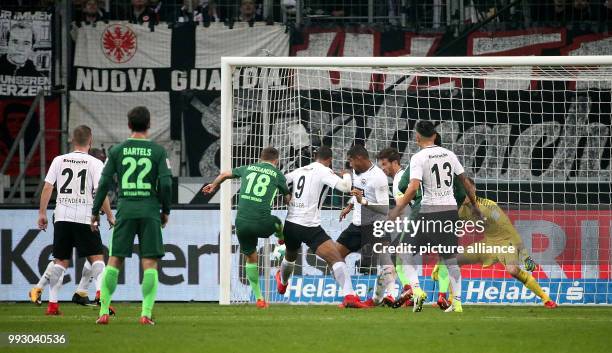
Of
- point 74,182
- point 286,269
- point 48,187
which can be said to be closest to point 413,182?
point 286,269

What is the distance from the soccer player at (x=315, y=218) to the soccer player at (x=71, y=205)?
226 centimetres

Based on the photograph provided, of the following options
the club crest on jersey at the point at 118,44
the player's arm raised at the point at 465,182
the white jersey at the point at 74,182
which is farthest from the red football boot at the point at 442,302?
the club crest on jersey at the point at 118,44

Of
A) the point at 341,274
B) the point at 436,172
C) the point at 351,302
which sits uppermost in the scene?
the point at 436,172

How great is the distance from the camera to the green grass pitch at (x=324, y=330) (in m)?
8.69

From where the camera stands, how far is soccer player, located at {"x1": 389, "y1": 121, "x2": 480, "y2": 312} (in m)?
12.7

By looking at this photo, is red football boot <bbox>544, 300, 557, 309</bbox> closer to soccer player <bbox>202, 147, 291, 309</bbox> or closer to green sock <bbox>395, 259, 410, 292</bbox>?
green sock <bbox>395, 259, 410, 292</bbox>

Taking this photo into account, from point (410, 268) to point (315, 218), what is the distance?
126cm

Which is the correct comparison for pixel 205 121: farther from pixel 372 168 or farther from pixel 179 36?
pixel 372 168

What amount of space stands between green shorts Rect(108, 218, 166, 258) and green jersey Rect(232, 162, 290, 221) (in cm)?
321

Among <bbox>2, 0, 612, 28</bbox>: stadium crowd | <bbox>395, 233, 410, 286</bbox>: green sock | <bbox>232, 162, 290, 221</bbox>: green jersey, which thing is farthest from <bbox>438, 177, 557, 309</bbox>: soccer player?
<bbox>2, 0, 612, 28</bbox>: stadium crowd

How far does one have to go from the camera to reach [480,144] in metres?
17.0

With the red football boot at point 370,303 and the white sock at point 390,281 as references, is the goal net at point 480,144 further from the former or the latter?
the red football boot at point 370,303

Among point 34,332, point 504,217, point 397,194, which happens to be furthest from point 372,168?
point 34,332

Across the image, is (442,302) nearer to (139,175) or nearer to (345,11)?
(139,175)
